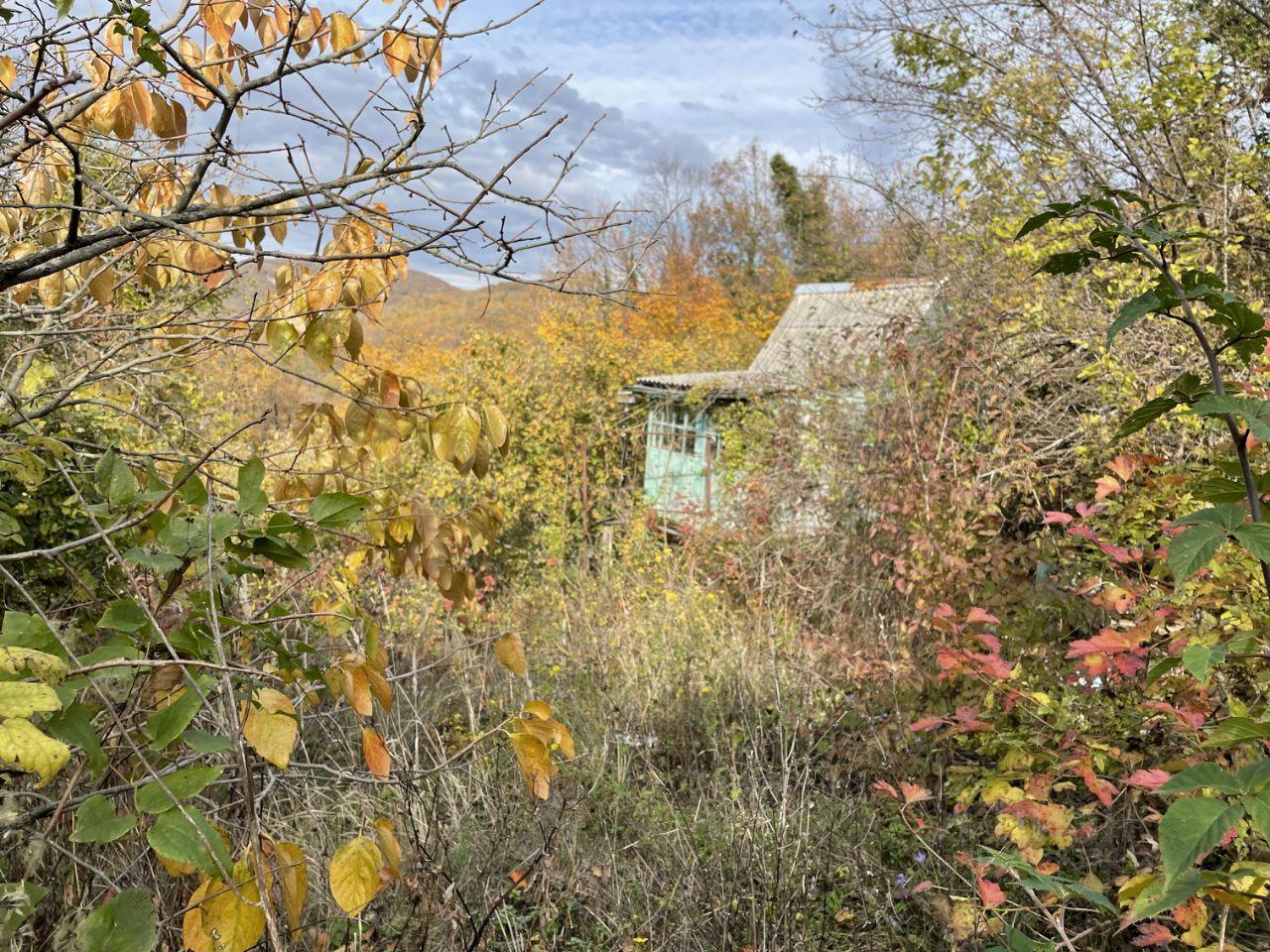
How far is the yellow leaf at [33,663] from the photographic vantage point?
1.10 metres

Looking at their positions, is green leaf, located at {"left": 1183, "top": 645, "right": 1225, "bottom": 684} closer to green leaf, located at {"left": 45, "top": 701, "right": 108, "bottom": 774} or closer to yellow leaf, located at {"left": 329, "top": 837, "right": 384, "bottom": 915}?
yellow leaf, located at {"left": 329, "top": 837, "right": 384, "bottom": 915}

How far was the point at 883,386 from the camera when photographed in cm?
720

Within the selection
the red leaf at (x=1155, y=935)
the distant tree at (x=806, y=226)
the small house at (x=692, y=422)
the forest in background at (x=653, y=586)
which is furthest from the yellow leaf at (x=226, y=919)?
the distant tree at (x=806, y=226)

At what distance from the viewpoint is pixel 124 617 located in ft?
4.40

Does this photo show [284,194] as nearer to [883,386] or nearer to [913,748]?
[913,748]

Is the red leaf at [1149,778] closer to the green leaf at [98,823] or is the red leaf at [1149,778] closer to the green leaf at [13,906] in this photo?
the green leaf at [98,823]

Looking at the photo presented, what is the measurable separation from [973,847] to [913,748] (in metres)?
0.87

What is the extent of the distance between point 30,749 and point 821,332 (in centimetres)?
1052

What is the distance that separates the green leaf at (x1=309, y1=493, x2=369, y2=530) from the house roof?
212 inches

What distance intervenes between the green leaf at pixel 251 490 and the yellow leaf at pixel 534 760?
22.2 inches

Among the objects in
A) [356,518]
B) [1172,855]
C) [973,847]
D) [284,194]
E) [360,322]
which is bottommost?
[973,847]

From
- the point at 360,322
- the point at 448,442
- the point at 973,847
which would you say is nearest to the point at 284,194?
the point at 360,322

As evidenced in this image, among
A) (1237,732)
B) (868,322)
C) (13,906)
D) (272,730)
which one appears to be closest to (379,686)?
(272,730)

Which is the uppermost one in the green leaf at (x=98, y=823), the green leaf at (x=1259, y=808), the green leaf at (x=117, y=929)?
the green leaf at (x=1259, y=808)
